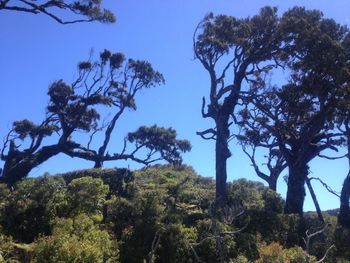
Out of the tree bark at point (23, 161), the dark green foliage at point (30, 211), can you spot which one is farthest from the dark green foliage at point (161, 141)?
the dark green foliage at point (30, 211)

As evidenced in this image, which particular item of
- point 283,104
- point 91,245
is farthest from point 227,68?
point 91,245

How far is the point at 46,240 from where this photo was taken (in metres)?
13.6

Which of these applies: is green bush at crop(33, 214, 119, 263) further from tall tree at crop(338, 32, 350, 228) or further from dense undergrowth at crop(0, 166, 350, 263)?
tall tree at crop(338, 32, 350, 228)

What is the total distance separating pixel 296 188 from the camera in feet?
79.4

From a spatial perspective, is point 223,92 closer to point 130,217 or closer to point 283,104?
point 283,104

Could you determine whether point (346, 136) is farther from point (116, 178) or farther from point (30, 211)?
point (30, 211)

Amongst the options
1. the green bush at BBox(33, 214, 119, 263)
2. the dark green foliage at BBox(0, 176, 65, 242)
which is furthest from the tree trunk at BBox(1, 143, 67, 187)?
the green bush at BBox(33, 214, 119, 263)

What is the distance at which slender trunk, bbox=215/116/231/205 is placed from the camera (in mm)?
22766

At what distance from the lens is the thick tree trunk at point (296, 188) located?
77.9ft

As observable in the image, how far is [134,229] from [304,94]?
40.8 ft

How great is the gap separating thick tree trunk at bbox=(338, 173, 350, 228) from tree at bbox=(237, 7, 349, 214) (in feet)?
6.12

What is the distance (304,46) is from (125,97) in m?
14.9

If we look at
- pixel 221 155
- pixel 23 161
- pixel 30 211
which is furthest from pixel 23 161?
pixel 30 211

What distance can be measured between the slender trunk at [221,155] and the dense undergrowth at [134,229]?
181cm
